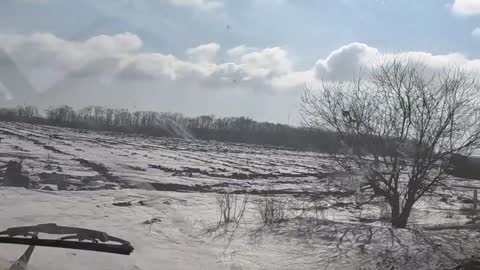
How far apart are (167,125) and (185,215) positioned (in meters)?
30.2

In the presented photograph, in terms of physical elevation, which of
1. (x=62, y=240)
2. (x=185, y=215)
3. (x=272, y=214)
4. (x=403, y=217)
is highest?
(x=62, y=240)

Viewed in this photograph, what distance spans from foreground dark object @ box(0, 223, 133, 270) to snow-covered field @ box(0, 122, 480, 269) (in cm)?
192

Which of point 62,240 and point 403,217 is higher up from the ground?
point 62,240

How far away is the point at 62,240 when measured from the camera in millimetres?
4699

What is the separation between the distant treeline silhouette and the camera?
113 ft

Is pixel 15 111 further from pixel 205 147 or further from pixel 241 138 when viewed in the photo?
pixel 241 138

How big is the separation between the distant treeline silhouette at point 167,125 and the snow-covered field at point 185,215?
3306mm

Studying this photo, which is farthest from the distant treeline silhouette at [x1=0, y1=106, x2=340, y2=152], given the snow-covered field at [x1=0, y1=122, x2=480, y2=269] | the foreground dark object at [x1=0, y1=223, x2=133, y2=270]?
the foreground dark object at [x1=0, y1=223, x2=133, y2=270]

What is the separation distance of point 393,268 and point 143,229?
6.19m

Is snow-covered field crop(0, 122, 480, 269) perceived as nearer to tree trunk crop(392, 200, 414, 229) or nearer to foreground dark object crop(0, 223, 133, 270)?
tree trunk crop(392, 200, 414, 229)

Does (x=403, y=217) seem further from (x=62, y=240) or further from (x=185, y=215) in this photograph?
(x=62, y=240)

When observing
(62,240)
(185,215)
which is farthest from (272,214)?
(62,240)

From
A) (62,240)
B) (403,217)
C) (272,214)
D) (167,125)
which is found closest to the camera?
(62,240)

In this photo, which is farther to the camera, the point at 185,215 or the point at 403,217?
the point at 185,215
